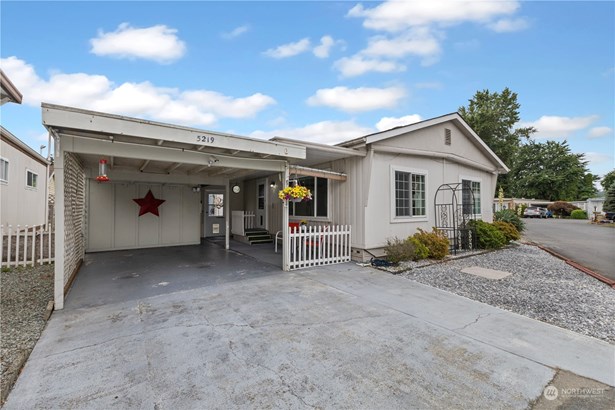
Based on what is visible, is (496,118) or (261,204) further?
(496,118)

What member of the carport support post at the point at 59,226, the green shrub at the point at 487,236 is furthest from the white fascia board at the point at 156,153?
the green shrub at the point at 487,236

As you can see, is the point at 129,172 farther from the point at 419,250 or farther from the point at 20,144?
the point at 419,250

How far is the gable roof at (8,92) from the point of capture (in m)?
3.73

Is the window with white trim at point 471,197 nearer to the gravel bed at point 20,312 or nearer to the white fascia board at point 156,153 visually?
the white fascia board at point 156,153

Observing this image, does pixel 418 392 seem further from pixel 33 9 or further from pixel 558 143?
pixel 558 143

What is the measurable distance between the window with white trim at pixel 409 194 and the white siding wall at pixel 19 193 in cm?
1207

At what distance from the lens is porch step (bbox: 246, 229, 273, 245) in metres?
10.9

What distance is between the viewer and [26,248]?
689 cm

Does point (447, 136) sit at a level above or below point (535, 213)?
above

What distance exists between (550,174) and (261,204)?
43.9 m

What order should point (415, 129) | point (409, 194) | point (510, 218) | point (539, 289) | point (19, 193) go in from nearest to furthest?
point (539, 289) → point (415, 129) → point (409, 194) → point (19, 193) → point (510, 218)

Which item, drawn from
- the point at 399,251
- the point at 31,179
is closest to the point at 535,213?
the point at 399,251

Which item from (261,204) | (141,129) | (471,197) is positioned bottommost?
(261,204)

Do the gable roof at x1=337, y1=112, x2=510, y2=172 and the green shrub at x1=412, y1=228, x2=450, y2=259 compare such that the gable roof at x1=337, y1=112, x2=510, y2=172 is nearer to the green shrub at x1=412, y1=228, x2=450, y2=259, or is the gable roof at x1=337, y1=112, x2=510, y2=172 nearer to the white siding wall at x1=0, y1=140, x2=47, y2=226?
the green shrub at x1=412, y1=228, x2=450, y2=259
